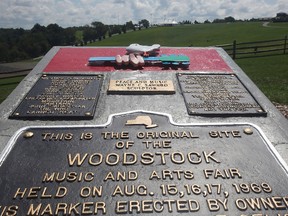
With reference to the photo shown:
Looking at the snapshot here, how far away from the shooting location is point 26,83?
14.1ft

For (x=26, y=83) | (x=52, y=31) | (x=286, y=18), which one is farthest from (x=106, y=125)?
(x=286, y=18)

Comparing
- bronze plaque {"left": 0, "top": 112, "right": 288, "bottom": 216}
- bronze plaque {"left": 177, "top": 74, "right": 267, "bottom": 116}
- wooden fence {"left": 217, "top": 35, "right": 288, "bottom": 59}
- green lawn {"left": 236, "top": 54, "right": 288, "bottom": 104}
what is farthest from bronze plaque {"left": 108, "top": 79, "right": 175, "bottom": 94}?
wooden fence {"left": 217, "top": 35, "right": 288, "bottom": 59}

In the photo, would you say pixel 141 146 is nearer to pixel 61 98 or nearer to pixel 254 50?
pixel 61 98

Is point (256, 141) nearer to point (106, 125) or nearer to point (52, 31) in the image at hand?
point (106, 125)

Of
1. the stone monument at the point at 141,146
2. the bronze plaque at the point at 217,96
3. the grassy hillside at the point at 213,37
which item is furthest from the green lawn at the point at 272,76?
the grassy hillside at the point at 213,37

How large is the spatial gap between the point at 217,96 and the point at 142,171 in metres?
1.73

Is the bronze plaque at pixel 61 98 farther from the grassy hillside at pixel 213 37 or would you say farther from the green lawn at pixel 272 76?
the grassy hillside at pixel 213 37

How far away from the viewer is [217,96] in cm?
404

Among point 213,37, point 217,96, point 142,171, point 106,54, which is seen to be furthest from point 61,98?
point 213,37

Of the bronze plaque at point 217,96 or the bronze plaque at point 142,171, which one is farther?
Answer: the bronze plaque at point 217,96

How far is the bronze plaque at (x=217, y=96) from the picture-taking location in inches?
145

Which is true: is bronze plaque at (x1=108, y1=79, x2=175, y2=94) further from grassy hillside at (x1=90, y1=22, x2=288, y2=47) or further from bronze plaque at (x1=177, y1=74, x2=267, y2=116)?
grassy hillside at (x1=90, y1=22, x2=288, y2=47)

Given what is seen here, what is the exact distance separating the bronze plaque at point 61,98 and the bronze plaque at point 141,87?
0.23 meters

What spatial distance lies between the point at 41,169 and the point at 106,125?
0.89 meters
